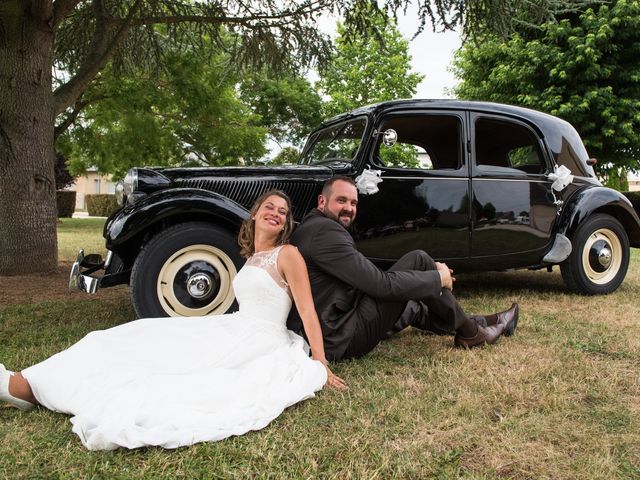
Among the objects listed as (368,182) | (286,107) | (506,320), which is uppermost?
(286,107)

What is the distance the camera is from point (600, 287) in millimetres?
5484

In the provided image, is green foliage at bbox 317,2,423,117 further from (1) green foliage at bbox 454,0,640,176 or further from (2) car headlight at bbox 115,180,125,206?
(2) car headlight at bbox 115,180,125,206

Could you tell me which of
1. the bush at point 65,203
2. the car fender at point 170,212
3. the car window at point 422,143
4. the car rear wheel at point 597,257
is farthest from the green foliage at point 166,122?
the bush at point 65,203

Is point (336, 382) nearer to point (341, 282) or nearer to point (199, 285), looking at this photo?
point (341, 282)

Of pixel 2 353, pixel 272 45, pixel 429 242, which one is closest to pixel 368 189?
pixel 429 242

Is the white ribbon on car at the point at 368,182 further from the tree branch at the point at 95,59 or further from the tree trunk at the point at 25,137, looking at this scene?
the tree branch at the point at 95,59

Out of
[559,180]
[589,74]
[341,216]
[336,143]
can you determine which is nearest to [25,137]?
[336,143]

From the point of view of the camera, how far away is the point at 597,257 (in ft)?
17.9

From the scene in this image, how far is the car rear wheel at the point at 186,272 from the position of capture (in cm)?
367

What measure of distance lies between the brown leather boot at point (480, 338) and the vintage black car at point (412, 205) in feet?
4.23

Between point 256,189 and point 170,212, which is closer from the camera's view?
point 170,212

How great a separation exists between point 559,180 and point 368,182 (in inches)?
83.2

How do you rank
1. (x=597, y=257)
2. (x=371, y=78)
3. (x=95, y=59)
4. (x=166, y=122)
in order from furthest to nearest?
(x=371, y=78), (x=166, y=122), (x=95, y=59), (x=597, y=257)

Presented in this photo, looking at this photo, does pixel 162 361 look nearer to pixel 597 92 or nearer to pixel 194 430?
pixel 194 430
